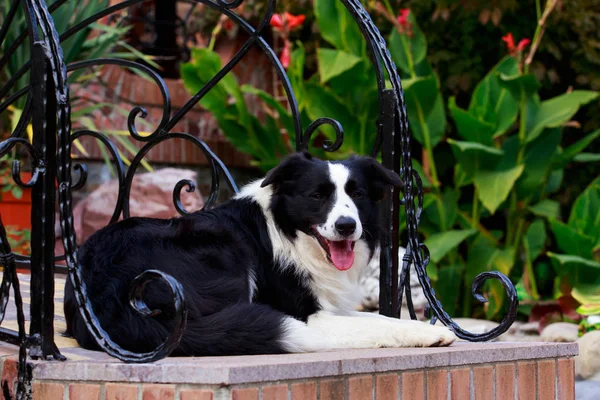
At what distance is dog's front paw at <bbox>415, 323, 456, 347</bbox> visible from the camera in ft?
7.14

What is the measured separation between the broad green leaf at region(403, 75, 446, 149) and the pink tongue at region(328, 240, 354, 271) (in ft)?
10.7

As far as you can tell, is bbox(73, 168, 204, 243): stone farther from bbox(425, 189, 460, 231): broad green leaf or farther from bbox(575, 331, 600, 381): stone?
bbox(575, 331, 600, 381): stone

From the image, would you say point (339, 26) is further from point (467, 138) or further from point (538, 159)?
point (538, 159)

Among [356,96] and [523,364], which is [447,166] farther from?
[523,364]

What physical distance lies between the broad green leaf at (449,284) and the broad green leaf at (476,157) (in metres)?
0.63

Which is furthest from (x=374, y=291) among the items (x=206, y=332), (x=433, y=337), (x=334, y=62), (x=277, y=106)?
(x=206, y=332)

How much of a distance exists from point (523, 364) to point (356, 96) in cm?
404

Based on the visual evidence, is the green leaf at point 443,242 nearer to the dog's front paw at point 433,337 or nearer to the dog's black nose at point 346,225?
the dog's black nose at point 346,225

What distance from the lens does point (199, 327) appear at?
196 centimetres

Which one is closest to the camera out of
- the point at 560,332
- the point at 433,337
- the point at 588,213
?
the point at 433,337

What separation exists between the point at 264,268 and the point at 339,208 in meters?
0.29

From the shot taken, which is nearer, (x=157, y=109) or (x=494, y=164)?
(x=494, y=164)

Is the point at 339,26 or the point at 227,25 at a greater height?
the point at 227,25

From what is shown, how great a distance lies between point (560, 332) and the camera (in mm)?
4688
